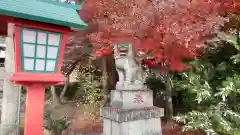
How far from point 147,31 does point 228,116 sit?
3.70 meters

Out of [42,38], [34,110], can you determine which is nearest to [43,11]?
[42,38]

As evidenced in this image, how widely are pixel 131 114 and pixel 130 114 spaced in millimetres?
29

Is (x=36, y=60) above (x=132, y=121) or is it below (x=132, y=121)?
above

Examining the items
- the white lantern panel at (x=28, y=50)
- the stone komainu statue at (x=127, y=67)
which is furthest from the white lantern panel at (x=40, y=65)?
the stone komainu statue at (x=127, y=67)

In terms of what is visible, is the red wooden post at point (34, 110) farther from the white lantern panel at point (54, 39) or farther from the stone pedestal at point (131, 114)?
the stone pedestal at point (131, 114)

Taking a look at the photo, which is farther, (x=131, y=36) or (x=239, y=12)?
(x=239, y=12)

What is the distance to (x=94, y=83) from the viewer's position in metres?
9.14

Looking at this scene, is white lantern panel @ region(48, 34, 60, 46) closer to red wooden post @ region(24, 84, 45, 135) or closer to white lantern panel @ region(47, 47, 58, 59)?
white lantern panel @ region(47, 47, 58, 59)

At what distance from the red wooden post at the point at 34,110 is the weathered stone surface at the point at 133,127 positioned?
2965 mm

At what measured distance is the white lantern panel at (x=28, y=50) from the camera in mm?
2430

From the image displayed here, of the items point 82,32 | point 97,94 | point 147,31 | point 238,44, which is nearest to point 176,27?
point 147,31

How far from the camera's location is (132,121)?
542 centimetres

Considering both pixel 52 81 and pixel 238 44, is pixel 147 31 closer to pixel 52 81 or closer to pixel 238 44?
pixel 238 44

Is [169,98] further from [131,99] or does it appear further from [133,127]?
[133,127]
